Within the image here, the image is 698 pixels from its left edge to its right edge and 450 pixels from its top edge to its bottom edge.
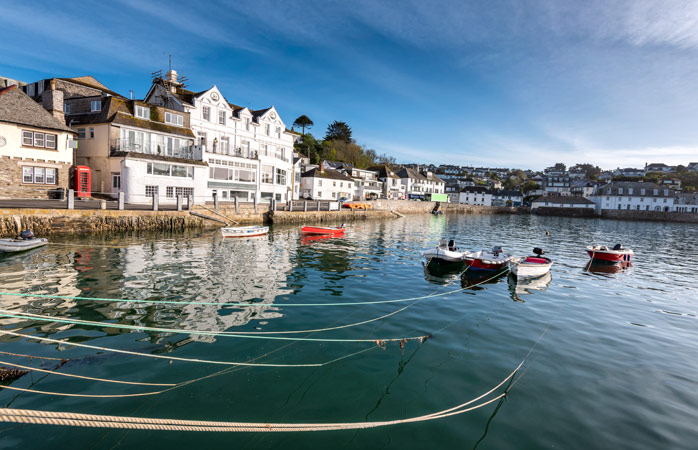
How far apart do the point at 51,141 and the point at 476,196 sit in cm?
13195

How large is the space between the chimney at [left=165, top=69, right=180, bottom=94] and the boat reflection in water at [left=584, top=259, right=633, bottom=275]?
51.2m

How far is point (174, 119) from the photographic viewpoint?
41.8 meters

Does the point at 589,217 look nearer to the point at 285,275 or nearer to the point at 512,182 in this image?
the point at 512,182

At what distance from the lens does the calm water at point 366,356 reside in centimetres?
648

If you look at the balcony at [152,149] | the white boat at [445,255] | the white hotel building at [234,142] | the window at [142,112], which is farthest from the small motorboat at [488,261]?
the window at [142,112]

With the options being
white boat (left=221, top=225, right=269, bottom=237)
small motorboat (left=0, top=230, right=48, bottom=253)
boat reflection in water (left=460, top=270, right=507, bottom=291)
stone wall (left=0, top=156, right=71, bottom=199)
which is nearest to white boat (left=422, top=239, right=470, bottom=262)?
boat reflection in water (left=460, top=270, right=507, bottom=291)

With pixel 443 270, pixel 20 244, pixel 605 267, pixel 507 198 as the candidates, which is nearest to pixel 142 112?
pixel 20 244

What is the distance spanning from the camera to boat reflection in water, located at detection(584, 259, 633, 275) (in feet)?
78.1

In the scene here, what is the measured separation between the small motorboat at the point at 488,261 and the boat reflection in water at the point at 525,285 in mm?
1002

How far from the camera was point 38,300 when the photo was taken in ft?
40.6

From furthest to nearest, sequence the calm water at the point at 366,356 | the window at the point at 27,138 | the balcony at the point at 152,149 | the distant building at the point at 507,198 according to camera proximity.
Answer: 1. the distant building at the point at 507,198
2. the balcony at the point at 152,149
3. the window at the point at 27,138
4. the calm water at the point at 366,356

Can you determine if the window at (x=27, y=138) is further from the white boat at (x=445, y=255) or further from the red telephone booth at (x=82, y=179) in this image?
the white boat at (x=445, y=255)

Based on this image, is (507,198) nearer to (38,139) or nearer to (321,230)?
(321,230)

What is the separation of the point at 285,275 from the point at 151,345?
8992 mm
